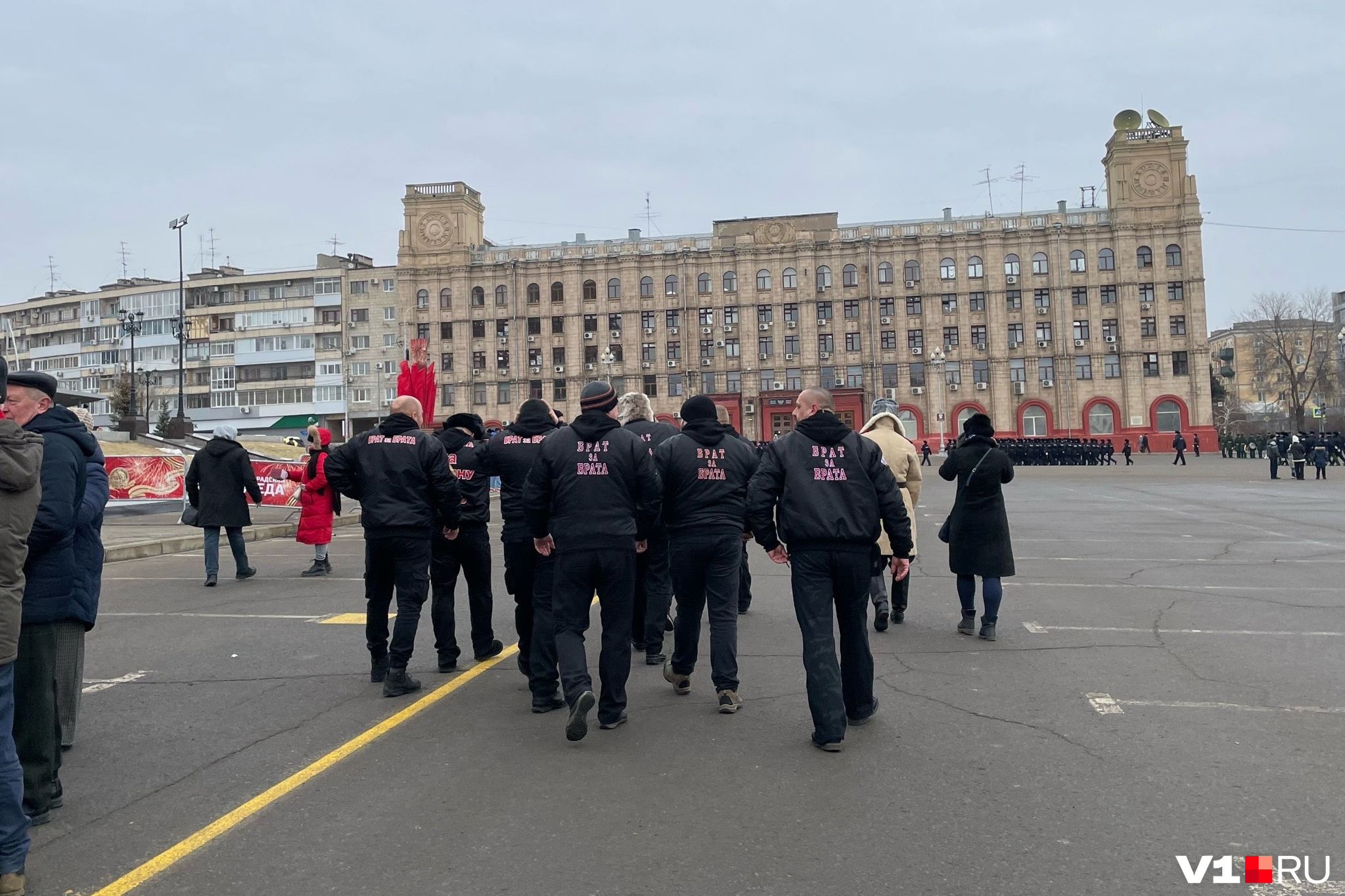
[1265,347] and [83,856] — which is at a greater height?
[1265,347]

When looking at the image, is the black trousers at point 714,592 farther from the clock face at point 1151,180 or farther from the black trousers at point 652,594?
the clock face at point 1151,180

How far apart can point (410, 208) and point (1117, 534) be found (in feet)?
218

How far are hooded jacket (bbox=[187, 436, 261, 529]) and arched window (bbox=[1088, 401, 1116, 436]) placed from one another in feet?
209

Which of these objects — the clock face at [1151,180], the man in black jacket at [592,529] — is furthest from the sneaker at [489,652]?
the clock face at [1151,180]

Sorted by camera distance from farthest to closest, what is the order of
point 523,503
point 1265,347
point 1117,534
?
point 1265,347
point 1117,534
point 523,503

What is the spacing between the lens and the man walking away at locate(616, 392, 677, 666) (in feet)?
22.2

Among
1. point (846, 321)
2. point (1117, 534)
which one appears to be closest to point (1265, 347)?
point (846, 321)

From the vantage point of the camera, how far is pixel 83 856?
3756 millimetres

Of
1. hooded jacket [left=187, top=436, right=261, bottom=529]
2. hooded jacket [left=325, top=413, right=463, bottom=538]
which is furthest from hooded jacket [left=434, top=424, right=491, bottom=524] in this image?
hooded jacket [left=187, top=436, right=261, bottom=529]

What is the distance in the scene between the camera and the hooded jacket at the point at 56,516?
13.1ft

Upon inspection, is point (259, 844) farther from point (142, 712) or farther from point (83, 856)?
point (142, 712)

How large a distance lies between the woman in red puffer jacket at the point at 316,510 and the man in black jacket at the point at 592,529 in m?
7.24

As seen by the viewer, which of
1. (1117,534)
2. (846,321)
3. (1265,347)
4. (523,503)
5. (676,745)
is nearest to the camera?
(676,745)

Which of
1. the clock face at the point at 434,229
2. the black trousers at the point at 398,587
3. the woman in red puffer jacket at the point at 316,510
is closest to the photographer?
the black trousers at the point at 398,587
